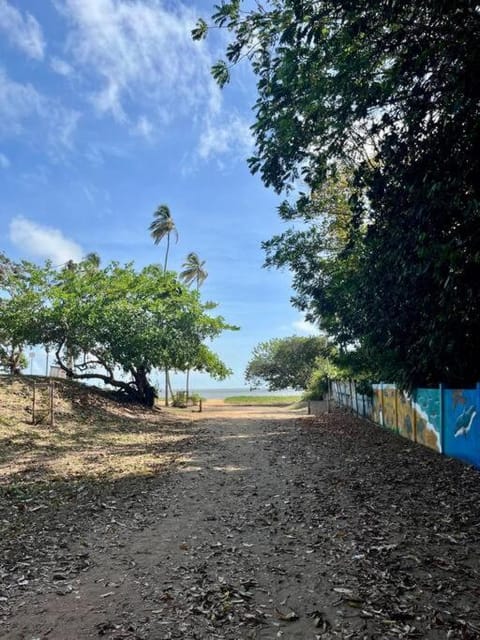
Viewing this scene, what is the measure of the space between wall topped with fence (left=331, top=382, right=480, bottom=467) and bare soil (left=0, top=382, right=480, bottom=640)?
41cm

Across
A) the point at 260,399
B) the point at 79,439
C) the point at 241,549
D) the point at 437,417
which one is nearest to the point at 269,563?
the point at 241,549

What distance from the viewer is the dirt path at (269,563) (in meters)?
3.11

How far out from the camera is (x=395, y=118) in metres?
5.86

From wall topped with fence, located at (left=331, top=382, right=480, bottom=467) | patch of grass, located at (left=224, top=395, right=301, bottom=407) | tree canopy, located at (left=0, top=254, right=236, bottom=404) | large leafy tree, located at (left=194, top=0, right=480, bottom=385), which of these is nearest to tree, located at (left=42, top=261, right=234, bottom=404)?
tree canopy, located at (left=0, top=254, right=236, bottom=404)

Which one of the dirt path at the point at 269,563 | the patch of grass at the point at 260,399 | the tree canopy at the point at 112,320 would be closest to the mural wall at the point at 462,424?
the dirt path at the point at 269,563

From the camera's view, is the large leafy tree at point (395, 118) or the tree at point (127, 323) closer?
the large leafy tree at point (395, 118)

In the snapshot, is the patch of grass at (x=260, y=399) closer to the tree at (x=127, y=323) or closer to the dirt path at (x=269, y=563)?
the tree at (x=127, y=323)

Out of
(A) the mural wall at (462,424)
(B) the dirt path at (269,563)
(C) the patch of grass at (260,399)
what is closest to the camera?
(B) the dirt path at (269,563)

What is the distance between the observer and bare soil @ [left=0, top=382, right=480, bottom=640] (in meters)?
3.14

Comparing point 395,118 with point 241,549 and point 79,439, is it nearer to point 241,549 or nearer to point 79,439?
point 241,549

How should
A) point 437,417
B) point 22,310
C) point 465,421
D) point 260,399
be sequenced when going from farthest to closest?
point 260,399
point 22,310
point 437,417
point 465,421

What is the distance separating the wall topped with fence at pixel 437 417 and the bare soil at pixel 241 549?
0.41 metres

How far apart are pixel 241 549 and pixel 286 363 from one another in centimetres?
4074

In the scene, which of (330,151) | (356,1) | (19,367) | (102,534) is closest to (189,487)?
(102,534)
